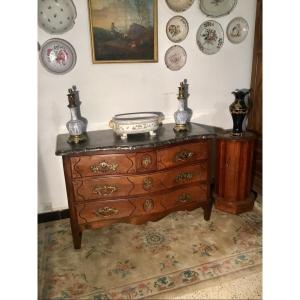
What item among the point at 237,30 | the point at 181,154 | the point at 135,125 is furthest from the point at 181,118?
the point at 237,30

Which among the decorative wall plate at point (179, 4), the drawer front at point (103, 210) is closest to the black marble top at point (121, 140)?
the drawer front at point (103, 210)

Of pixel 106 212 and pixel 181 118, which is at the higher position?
pixel 181 118

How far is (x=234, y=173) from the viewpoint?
2.67 meters

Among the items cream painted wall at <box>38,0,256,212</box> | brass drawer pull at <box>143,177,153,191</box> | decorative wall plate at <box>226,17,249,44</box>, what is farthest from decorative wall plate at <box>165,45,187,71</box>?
brass drawer pull at <box>143,177,153,191</box>

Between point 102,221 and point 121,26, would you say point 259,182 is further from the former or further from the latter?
point 121,26

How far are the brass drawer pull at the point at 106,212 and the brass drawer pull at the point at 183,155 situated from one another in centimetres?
72

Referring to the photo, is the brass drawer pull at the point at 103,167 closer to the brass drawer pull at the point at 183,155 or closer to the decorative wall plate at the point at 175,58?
the brass drawer pull at the point at 183,155

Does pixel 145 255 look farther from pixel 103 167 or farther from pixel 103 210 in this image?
pixel 103 167

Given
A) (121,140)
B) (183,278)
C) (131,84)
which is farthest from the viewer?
(131,84)

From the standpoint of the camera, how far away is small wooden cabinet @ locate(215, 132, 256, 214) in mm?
2586

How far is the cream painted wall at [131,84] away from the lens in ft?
7.76

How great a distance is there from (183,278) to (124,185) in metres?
0.87
